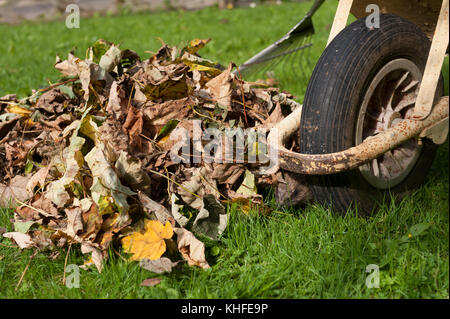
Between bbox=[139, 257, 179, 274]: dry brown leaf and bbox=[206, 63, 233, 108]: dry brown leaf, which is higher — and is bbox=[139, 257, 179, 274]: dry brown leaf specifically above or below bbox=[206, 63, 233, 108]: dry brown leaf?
below

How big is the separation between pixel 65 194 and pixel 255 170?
3.14ft

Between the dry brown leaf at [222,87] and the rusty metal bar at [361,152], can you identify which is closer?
the rusty metal bar at [361,152]

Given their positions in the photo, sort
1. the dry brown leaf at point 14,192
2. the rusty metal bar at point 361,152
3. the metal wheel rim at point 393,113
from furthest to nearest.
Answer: the dry brown leaf at point 14,192 < the metal wheel rim at point 393,113 < the rusty metal bar at point 361,152

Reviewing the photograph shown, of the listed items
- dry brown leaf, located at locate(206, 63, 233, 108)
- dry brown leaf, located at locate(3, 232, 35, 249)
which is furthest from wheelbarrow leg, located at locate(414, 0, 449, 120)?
dry brown leaf, located at locate(3, 232, 35, 249)

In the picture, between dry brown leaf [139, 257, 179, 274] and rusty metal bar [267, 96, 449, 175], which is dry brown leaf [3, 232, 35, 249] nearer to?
dry brown leaf [139, 257, 179, 274]

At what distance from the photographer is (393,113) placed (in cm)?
238

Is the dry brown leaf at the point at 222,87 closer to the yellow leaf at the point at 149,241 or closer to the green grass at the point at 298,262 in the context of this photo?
the green grass at the point at 298,262

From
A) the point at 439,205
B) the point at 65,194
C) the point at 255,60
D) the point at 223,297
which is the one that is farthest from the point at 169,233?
the point at 255,60

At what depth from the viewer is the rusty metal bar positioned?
201cm

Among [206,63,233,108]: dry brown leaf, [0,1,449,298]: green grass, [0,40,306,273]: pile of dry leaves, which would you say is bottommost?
[0,1,449,298]: green grass

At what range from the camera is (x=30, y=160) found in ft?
8.65

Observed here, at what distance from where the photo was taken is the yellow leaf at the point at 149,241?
202cm

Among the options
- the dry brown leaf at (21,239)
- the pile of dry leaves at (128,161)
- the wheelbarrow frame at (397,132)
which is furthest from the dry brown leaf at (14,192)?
the wheelbarrow frame at (397,132)

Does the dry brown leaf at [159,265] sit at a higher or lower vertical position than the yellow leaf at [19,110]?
lower
